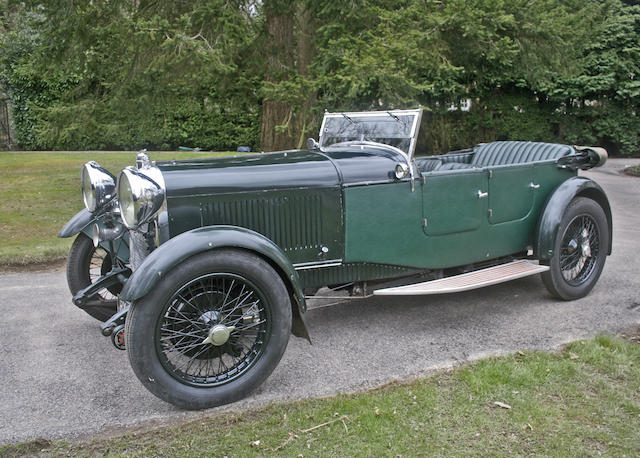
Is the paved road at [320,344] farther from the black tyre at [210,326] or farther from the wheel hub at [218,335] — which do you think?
the wheel hub at [218,335]

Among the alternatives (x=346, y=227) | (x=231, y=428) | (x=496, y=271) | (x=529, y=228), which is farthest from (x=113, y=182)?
(x=529, y=228)

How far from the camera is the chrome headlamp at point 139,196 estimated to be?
10.7 ft

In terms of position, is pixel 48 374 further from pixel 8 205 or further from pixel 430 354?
pixel 8 205

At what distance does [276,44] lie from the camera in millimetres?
9219

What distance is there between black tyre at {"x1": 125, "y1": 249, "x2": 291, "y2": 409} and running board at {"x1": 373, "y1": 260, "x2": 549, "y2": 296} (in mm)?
1034

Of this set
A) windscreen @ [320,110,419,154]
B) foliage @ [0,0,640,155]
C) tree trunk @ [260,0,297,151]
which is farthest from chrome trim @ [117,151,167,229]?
tree trunk @ [260,0,297,151]

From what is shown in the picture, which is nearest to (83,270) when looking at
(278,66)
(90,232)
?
(90,232)

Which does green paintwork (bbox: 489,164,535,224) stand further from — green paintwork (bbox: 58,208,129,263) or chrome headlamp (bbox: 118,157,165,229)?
green paintwork (bbox: 58,208,129,263)

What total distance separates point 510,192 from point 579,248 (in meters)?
0.90

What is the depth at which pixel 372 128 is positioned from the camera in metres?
4.62

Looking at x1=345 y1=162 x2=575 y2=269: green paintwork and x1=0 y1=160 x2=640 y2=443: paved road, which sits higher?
x1=345 y1=162 x2=575 y2=269: green paintwork

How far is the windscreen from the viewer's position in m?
4.38

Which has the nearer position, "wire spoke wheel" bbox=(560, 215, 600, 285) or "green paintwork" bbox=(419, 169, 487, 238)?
"green paintwork" bbox=(419, 169, 487, 238)

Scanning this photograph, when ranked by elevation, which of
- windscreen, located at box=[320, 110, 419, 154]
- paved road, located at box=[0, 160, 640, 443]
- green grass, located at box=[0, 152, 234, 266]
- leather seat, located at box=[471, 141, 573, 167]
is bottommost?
paved road, located at box=[0, 160, 640, 443]
